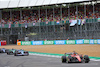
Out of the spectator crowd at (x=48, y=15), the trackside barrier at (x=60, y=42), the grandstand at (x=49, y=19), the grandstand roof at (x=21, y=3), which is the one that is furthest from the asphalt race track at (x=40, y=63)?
the grandstand roof at (x=21, y=3)

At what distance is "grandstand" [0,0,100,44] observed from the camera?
1736 inches

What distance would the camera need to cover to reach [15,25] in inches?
2026

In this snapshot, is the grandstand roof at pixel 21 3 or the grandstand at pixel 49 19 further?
the grandstand roof at pixel 21 3

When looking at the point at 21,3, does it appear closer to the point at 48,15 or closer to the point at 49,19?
the point at 48,15

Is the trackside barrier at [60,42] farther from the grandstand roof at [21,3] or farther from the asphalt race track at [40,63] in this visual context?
the asphalt race track at [40,63]

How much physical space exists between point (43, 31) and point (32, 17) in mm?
5194

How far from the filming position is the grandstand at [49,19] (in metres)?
44.1

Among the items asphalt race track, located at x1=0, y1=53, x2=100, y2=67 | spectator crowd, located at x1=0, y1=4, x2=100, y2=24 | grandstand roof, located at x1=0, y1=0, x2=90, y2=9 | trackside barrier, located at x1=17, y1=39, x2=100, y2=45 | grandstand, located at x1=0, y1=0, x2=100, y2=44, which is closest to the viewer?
asphalt race track, located at x1=0, y1=53, x2=100, y2=67

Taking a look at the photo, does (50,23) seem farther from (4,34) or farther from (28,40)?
(4,34)

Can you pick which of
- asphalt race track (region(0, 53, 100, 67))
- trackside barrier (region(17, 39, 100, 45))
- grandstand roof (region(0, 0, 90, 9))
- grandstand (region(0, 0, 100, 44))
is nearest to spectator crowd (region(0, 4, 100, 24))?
grandstand (region(0, 0, 100, 44))

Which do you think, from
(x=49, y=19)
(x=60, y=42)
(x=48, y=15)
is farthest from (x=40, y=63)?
(x=48, y=15)

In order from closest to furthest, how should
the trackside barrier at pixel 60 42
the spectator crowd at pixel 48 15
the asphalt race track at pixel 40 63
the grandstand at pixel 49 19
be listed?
1. the asphalt race track at pixel 40 63
2. the trackside barrier at pixel 60 42
3. the grandstand at pixel 49 19
4. the spectator crowd at pixel 48 15

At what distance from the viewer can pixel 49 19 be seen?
4975 centimetres

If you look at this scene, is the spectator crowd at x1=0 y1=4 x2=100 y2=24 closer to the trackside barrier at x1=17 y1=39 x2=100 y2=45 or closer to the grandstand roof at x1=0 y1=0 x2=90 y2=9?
the grandstand roof at x1=0 y1=0 x2=90 y2=9
